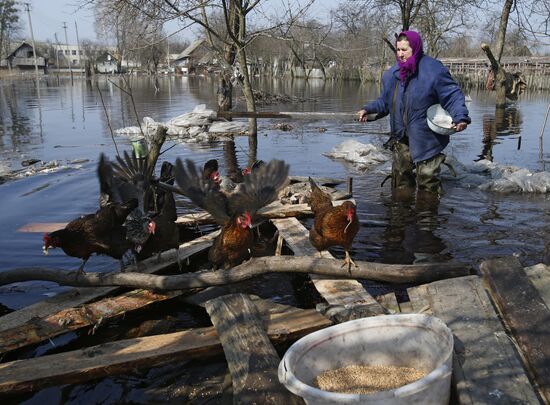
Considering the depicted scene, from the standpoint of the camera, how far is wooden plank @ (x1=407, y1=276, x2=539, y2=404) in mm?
2621

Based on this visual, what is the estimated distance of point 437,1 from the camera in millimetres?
22844

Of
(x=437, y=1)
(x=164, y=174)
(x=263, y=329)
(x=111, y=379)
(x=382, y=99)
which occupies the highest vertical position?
(x=437, y=1)

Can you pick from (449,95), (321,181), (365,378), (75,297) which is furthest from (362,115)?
(365,378)

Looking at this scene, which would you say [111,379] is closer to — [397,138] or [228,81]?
[397,138]

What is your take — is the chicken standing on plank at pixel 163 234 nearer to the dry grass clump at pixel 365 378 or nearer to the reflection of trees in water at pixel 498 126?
the dry grass clump at pixel 365 378

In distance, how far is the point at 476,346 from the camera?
303 cm

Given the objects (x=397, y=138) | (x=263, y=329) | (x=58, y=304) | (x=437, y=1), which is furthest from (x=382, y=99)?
(x=437, y=1)

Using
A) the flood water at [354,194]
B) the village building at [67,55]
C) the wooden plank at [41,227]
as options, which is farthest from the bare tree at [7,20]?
the wooden plank at [41,227]

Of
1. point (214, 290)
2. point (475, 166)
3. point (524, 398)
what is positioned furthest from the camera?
point (475, 166)

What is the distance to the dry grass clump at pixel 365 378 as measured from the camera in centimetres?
272

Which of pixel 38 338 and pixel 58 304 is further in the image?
pixel 58 304

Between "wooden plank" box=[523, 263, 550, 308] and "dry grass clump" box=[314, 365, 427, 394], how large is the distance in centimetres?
128

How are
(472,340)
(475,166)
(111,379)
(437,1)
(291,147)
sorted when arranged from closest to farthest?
(472,340) → (111,379) → (475,166) → (291,147) → (437,1)

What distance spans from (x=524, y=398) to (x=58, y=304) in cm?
367
